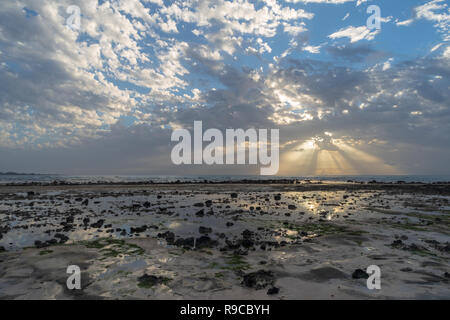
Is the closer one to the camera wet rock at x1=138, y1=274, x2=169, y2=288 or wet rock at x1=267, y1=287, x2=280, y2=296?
wet rock at x1=267, y1=287, x2=280, y2=296

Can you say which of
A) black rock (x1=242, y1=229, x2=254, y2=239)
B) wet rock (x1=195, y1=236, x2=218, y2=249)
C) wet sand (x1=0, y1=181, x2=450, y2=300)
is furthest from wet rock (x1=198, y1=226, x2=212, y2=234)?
black rock (x1=242, y1=229, x2=254, y2=239)

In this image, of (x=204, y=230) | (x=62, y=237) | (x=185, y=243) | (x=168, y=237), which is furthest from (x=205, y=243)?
(x=62, y=237)

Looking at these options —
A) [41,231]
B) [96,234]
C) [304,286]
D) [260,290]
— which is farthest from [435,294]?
[41,231]

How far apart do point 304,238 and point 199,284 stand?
30.1 feet

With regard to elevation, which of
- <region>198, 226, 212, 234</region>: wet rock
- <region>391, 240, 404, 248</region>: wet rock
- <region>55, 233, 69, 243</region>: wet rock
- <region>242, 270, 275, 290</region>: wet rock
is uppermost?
<region>242, 270, 275, 290</region>: wet rock

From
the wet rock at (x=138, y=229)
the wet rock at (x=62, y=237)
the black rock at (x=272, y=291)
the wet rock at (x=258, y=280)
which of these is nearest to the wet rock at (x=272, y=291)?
the black rock at (x=272, y=291)

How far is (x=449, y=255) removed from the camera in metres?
12.3

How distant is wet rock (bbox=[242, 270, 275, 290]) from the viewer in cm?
877

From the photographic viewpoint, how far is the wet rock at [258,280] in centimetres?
877

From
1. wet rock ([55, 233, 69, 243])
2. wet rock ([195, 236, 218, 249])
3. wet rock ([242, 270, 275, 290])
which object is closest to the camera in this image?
wet rock ([242, 270, 275, 290])

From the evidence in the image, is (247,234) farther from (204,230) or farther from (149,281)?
(149,281)

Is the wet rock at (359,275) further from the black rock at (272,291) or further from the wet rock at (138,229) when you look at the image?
the wet rock at (138,229)

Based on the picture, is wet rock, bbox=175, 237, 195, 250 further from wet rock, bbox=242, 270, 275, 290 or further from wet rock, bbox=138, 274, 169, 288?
wet rock, bbox=242, 270, 275, 290
